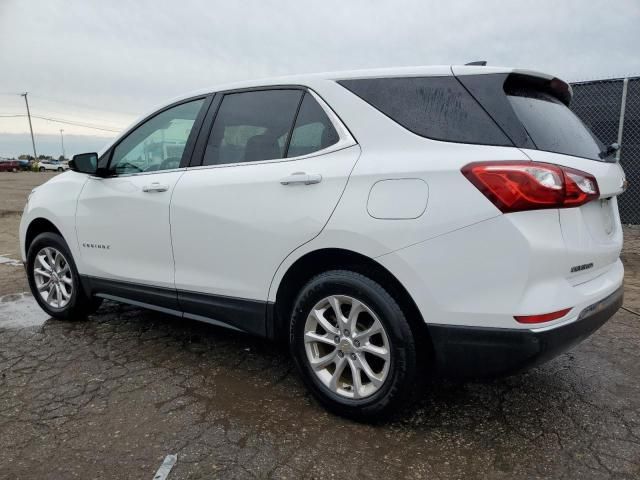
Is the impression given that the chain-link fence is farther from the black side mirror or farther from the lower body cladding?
the black side mirror

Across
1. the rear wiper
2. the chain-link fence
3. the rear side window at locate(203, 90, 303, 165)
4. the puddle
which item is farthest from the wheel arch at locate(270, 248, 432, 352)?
the chain-link fence

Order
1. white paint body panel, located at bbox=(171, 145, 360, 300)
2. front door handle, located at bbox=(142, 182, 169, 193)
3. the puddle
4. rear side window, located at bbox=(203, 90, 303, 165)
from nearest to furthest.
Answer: white paint body panel, located at bbox=(171, 145, 360, 300) < rear side window, located at bbox=(203, 90, 303, 165) < front door handle, located at bbox=(142, 182, 169, 193) < the puddle

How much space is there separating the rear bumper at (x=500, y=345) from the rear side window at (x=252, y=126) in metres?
1.29

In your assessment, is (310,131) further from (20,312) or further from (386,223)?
(20,312)

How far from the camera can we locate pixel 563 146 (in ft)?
7.52

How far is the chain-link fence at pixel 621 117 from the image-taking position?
7.16 m

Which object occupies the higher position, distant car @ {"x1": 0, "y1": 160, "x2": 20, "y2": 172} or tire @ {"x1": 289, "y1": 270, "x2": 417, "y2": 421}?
tire @ {"x1": 289, "y1": 270, "x2": 417, "y2": 421}

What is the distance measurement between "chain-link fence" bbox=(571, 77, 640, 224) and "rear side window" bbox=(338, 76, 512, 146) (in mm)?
5939

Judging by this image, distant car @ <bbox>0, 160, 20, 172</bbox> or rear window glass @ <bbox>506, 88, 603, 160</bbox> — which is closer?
rear window glass @ <bbox>506, 88, 603, 160</bbox>

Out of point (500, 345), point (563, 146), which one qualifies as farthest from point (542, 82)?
point (500, 345)

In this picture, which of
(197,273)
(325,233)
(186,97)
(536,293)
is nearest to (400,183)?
(325,233)

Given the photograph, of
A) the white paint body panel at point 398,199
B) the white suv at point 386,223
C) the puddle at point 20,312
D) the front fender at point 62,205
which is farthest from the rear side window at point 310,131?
the puddle at point 20,312

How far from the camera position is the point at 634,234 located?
23.8ft

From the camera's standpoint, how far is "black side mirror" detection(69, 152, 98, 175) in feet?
11.8
